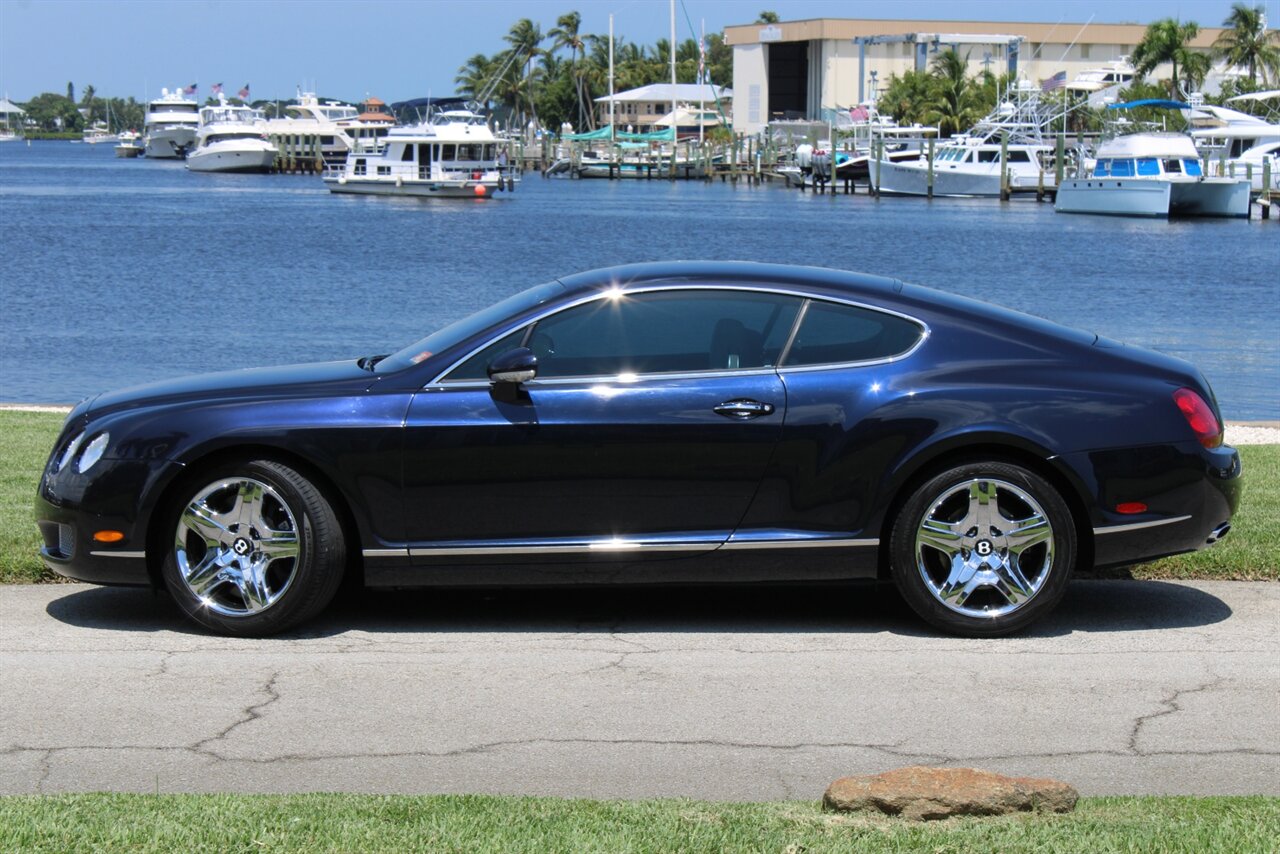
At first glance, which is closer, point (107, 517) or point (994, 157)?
point (107, 517)

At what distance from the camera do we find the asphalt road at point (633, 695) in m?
5.05

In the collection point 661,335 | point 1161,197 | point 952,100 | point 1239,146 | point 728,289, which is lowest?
point 1161,197

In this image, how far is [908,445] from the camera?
6.48 m

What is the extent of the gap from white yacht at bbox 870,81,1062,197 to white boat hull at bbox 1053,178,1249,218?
36.0 ft

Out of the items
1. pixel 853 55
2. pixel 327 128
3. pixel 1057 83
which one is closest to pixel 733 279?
pixel 1057 83

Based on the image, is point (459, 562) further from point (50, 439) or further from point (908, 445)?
point (50, 439)

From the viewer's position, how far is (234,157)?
4651 inches

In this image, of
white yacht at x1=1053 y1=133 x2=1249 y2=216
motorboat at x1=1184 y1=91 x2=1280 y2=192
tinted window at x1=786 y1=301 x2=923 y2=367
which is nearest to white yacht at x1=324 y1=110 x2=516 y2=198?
white yacht at x1=1053 y1=133 x2=1249 y2=216

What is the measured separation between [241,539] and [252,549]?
2.3 inches

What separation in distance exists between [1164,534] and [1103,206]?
66797mm

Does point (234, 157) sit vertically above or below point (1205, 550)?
above

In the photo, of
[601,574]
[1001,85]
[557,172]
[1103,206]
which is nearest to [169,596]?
[601,574]

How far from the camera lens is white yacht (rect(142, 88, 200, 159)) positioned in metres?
149

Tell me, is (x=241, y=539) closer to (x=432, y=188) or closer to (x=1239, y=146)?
(x=432, y=188)
